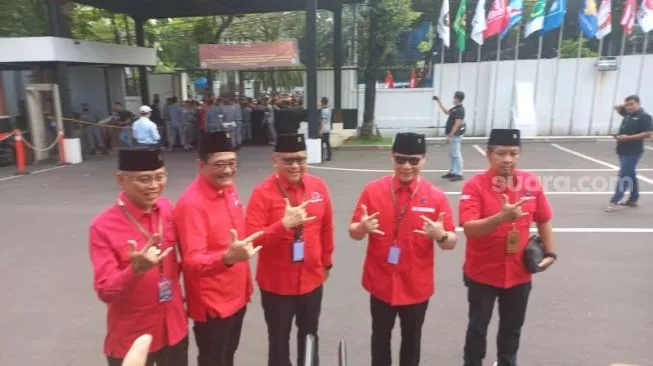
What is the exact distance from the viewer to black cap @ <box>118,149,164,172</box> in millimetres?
2336

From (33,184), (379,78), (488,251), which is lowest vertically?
(33,184)

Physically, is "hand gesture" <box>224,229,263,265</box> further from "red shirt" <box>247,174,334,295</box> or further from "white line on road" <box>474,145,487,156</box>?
"white line on road" <box>474,145,487,156</box>

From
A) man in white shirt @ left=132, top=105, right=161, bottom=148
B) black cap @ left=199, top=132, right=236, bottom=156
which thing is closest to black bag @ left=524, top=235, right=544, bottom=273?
black cap @ left=199, top=132, right=236, bottom=156

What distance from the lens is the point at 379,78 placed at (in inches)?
680

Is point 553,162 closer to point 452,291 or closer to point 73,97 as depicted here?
point 452,291

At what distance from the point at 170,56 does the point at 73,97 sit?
34.7ft

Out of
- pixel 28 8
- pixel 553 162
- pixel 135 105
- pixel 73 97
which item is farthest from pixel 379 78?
pixel 28 8

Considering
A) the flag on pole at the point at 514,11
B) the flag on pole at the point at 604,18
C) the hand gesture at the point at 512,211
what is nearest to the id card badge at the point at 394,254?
the hand gesture at the point at 512,211

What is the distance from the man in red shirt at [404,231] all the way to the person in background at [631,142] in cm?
580

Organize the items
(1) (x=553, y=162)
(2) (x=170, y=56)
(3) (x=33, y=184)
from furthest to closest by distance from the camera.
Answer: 1. (2) (x=170, y=56)
2. (1) (x=553, y=162)
3. (3) (x=33, y=184)

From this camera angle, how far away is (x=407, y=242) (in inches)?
118

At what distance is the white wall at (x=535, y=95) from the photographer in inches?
633

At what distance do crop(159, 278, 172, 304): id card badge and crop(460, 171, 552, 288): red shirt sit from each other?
74.8 inches

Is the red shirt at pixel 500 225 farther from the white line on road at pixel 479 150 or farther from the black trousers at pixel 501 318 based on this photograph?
the white line on road at pixel 479 150
